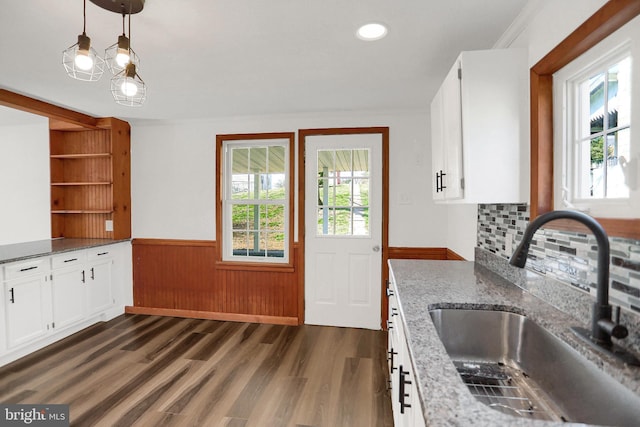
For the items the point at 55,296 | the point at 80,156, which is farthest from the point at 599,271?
the point at 80,156

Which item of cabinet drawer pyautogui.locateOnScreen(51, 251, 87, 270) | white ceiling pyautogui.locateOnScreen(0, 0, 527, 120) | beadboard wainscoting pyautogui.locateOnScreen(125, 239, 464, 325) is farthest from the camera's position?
beadboard wainscoting pyautogui.locateOnScreen(125, 239, 464, 325)

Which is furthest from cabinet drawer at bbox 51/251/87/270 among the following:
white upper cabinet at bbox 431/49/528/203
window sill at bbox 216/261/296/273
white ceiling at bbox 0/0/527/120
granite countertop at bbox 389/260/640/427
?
white upper cabinet at bbox 431/49/528/203

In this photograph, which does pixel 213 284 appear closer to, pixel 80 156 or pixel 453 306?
pixel 80 156

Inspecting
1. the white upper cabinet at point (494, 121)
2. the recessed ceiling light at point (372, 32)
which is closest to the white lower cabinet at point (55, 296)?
the recessed ceiling light at point (372, 32)

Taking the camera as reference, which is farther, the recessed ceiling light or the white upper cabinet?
the recessed ceiling light

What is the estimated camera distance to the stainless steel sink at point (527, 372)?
0.85m

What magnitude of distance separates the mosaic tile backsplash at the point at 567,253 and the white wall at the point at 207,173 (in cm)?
115

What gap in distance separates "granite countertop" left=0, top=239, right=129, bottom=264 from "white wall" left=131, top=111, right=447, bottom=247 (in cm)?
50

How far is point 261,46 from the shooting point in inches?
74.0

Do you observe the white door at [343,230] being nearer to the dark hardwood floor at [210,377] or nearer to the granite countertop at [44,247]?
the dark hardwood floor at [210,377]

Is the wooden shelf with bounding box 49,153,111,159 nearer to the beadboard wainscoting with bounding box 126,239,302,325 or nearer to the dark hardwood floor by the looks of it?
the beadboard wainscoting with bounding box 126,239,302,325

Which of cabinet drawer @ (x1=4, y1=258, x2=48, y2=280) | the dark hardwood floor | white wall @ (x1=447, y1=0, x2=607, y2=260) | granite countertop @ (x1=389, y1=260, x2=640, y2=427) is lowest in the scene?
the dark hardwood floor

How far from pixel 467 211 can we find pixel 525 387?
63.1 inches

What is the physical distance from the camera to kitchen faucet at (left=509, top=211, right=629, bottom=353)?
831 mm
